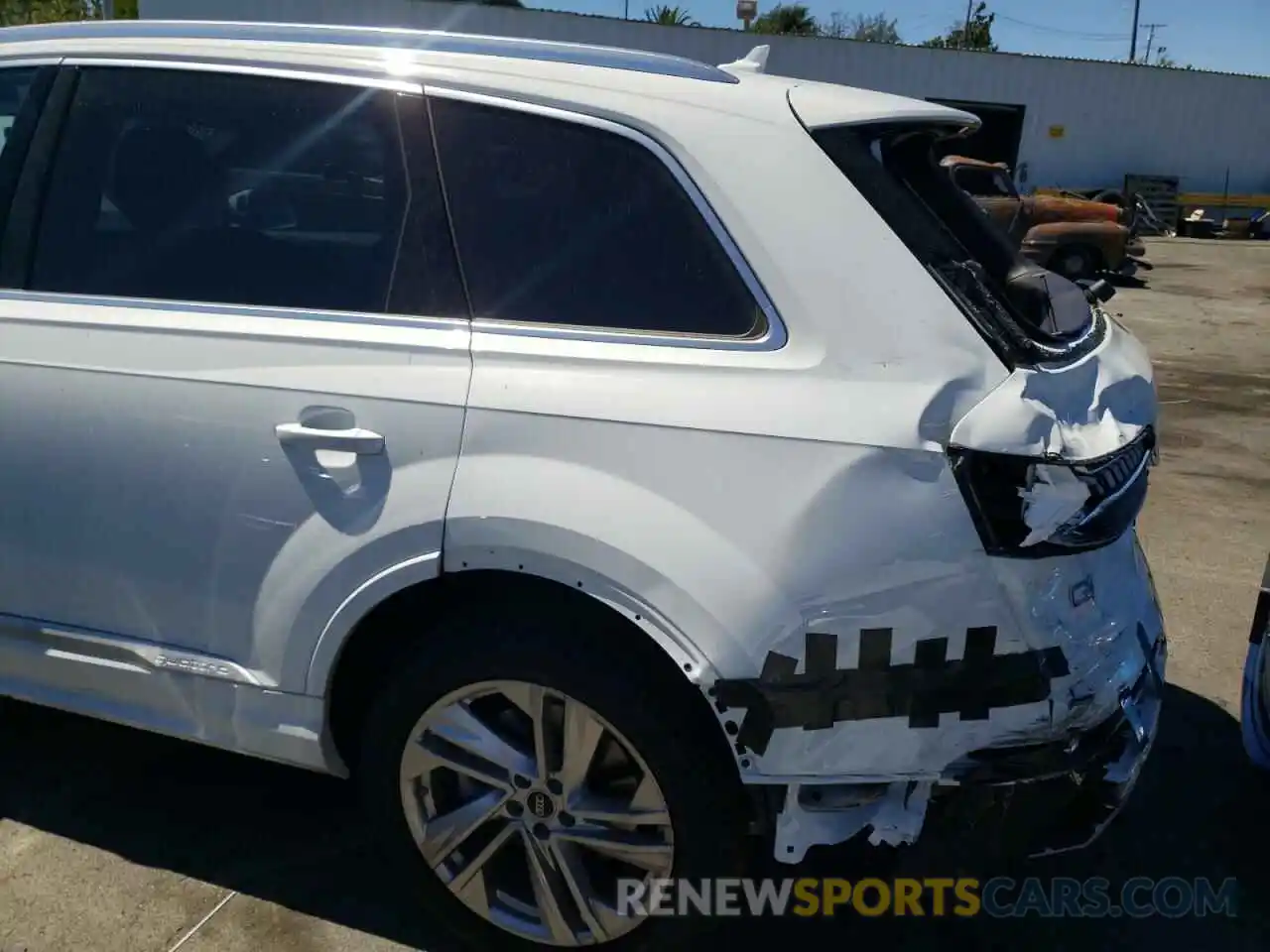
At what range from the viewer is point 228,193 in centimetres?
264

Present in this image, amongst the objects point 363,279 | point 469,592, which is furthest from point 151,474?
point 469,592

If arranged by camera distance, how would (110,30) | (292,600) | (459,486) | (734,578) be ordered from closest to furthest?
(734,578) < (459,486) < (292,600) < (110,30)

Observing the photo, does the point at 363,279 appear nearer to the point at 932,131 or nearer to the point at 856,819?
the point at 932,131

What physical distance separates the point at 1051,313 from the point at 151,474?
2.04 metres

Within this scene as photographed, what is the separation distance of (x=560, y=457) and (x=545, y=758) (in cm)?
63

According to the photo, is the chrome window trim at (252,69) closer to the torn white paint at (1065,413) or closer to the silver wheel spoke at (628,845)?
Result: the torn white paint at (1065,413)

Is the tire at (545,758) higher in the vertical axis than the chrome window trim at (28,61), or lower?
lower

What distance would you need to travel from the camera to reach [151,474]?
248 cm

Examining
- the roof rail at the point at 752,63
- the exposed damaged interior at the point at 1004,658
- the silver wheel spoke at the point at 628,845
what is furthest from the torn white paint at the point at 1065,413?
the roof rail at the point at 752,63

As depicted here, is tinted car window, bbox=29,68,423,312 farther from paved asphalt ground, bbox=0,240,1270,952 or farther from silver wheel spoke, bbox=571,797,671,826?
paved asphalt ground, bbox=0,240,1270,952

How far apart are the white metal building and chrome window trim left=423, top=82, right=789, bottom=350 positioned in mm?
24873

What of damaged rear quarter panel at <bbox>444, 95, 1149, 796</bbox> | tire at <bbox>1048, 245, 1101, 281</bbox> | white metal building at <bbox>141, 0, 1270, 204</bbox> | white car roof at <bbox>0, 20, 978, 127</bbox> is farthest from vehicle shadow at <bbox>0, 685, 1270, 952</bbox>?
white metal building at <bbox>141, 0, 1270, 204</bbox>

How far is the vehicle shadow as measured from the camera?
2.67 meters

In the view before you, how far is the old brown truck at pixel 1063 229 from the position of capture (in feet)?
53.1
